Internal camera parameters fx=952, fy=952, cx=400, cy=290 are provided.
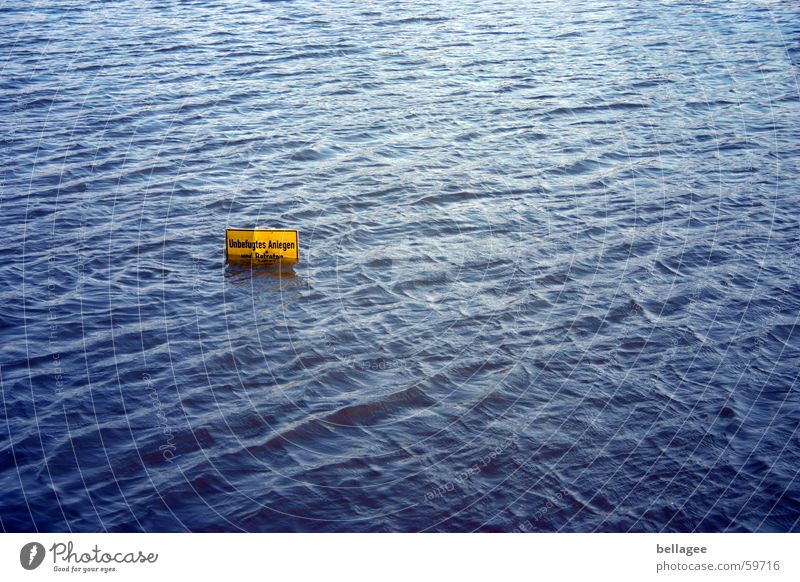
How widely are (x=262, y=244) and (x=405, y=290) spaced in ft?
9.52

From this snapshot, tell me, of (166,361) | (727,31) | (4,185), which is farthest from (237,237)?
(727,31)

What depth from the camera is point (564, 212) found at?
1978cm

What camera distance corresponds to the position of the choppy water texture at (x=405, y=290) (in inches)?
484

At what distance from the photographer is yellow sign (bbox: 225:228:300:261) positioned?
17.7 metres

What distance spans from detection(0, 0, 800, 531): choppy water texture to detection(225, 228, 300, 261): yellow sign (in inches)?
13.6

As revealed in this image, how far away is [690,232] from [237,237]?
29.1 ft

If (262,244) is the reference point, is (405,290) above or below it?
below

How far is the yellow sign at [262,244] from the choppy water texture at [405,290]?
35 centimetres

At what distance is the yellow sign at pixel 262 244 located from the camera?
17719 mm

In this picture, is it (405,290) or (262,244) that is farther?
(262,244)

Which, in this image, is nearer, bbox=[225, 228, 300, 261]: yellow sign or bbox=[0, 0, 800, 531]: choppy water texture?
bbox=[0, 0, 800, 531]: choppy water texture

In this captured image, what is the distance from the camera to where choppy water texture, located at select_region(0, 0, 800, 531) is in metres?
12.3

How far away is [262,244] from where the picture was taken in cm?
1777

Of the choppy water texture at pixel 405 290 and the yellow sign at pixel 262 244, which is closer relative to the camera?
the choppy water texture at pixel 405 290
